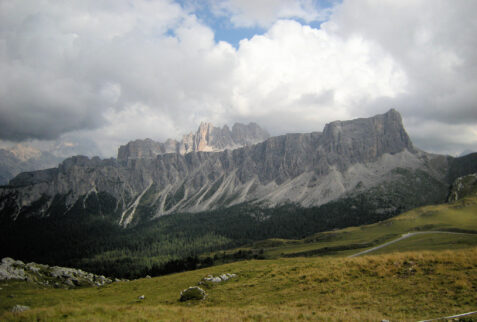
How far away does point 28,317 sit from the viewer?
66.0 feet

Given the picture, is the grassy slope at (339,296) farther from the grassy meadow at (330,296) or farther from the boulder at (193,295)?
the boulder at (193,295)

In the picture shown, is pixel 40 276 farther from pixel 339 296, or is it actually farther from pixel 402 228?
pixel 402 228

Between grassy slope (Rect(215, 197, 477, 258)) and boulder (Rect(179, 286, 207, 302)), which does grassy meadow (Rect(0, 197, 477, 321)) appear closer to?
boulder (Rect(179, 286, 207, 302))

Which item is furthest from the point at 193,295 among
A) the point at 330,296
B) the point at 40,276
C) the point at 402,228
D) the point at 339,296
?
the point at 402,228

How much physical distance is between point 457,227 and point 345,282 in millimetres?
139589

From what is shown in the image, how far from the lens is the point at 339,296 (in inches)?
1086

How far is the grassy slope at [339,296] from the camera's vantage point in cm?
2162

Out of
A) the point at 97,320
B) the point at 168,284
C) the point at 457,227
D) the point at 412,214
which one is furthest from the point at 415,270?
the point at 412,214

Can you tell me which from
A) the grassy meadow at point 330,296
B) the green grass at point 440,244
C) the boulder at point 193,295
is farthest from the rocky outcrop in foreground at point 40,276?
the green grass at point 440,244

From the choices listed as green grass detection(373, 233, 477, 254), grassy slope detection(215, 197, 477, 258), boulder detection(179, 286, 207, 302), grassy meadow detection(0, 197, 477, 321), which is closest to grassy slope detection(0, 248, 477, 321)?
grassy meadow detection(0, 197, 477, 321)

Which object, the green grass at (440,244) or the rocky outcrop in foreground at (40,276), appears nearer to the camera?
the rocky outcrop in foreground at (40,276)

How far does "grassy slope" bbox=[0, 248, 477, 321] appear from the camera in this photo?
2162 cm

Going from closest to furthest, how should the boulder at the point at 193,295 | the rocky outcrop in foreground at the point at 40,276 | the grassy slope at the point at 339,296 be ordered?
the grassy slope at the point at 339,296 → the boulder at the point at 193,295 → the rocky outcrop in foreground at the point at 40,276

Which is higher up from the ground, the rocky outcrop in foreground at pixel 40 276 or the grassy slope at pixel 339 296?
the grassy slope at pixel 339 296
